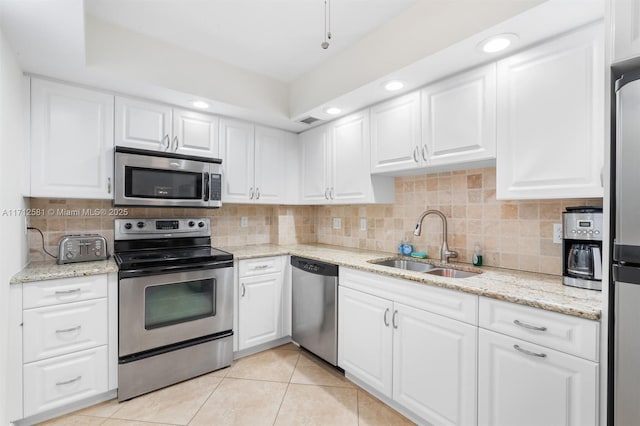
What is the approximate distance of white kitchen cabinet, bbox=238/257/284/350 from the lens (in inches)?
99.7

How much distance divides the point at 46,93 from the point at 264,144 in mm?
1612

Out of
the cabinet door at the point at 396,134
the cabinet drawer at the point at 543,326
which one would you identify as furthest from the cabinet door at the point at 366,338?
the cabinet door at the point at 396,134

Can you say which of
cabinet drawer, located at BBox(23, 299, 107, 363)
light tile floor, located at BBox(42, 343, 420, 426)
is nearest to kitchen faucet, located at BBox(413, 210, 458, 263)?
light tile floor, located at BBox(42, 343, 420, 426)

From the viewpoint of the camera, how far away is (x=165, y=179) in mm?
2340

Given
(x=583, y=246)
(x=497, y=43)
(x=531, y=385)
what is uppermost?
(x=497, y=43)

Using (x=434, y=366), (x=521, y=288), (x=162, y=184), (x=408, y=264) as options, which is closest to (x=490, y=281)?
(x=521, y=288)

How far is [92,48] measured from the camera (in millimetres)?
1846

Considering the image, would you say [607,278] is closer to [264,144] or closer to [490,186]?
[490,186]

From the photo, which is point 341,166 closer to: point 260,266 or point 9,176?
point 260,266

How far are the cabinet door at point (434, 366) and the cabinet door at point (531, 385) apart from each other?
7cm

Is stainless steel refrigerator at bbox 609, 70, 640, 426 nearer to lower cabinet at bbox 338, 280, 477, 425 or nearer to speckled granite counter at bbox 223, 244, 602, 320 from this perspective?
speckled granite counter at bbox 223, 244, 602, 320

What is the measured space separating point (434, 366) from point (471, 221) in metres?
1.01

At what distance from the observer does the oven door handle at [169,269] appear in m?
1.98

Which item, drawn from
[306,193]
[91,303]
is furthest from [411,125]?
[91,303]
